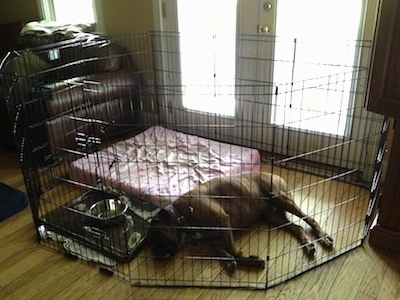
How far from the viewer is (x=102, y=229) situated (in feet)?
6.73

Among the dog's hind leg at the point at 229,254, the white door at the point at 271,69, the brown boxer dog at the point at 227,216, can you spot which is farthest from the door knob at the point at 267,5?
the dog's hind leg at the point at 229,254

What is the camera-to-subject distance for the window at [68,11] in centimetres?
350

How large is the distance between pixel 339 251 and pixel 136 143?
1.49 metres

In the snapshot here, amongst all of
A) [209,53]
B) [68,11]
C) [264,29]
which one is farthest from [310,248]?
[68,11]

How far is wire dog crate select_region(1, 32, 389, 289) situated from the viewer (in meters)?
1.96

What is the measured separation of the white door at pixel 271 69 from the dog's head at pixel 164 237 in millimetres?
703

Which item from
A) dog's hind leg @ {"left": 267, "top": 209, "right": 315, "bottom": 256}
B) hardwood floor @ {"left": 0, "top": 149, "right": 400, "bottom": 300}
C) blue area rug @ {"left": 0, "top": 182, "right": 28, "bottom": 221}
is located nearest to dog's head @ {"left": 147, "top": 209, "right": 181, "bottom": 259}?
hardwood floor @ {"left": 0, "top": 149, "right": 400, "bottom": 300}

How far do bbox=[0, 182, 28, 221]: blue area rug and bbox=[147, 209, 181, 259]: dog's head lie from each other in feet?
2.94

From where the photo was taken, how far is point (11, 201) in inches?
91.9

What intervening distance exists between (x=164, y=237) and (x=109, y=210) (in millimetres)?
381

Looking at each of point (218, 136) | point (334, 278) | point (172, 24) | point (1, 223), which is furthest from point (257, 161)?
point (1, 223)

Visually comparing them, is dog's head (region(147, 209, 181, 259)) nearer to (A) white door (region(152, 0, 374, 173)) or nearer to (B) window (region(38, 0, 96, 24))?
(A) white door (region(152, 0, 374, 173))

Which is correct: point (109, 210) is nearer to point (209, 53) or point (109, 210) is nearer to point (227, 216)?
point (227, 216)

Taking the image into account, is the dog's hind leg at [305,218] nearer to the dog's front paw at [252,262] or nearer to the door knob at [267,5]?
the dog's front paw at [252,262]
